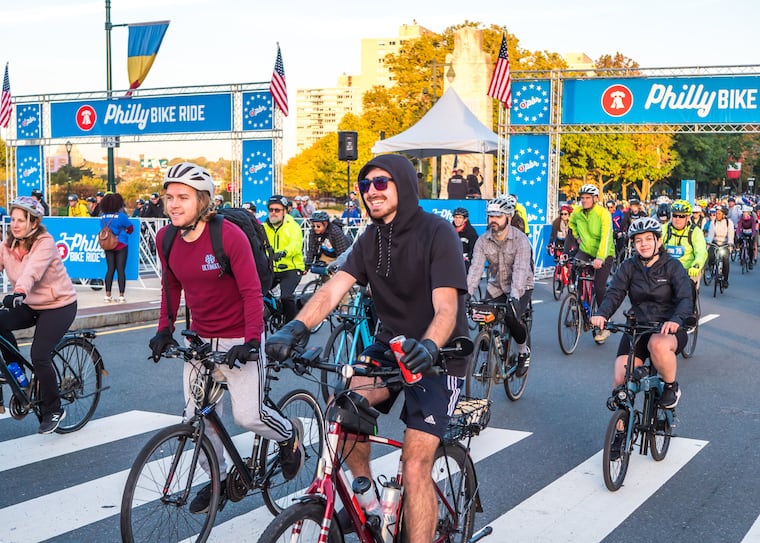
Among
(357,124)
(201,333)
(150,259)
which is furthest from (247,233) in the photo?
(357,124)

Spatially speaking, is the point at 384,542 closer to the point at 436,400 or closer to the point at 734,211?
the point at 436,400

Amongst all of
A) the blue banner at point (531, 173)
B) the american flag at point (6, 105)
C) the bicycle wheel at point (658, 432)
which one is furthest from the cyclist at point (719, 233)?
the american flag at point (6, 105)

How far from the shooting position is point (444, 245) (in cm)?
394

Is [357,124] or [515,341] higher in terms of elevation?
[357,124]

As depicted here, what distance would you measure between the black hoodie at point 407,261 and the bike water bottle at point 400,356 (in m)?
0.64

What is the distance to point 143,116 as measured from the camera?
26.4 meters

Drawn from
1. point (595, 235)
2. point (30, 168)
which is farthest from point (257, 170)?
point (595, 235)

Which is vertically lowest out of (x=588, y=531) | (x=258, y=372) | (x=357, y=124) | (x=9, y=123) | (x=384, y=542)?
(x=588, y=531)

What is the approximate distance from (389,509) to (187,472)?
1176mm

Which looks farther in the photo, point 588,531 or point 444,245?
point 588,531

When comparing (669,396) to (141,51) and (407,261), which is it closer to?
(407,261)

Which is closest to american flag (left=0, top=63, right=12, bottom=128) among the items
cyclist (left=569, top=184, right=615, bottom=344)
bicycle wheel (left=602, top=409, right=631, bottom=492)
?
cyclist (left=569, top=184, right=615, bottom=344)

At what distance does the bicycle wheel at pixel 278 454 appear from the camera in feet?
16.9

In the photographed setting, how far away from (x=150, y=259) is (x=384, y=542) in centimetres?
1576
